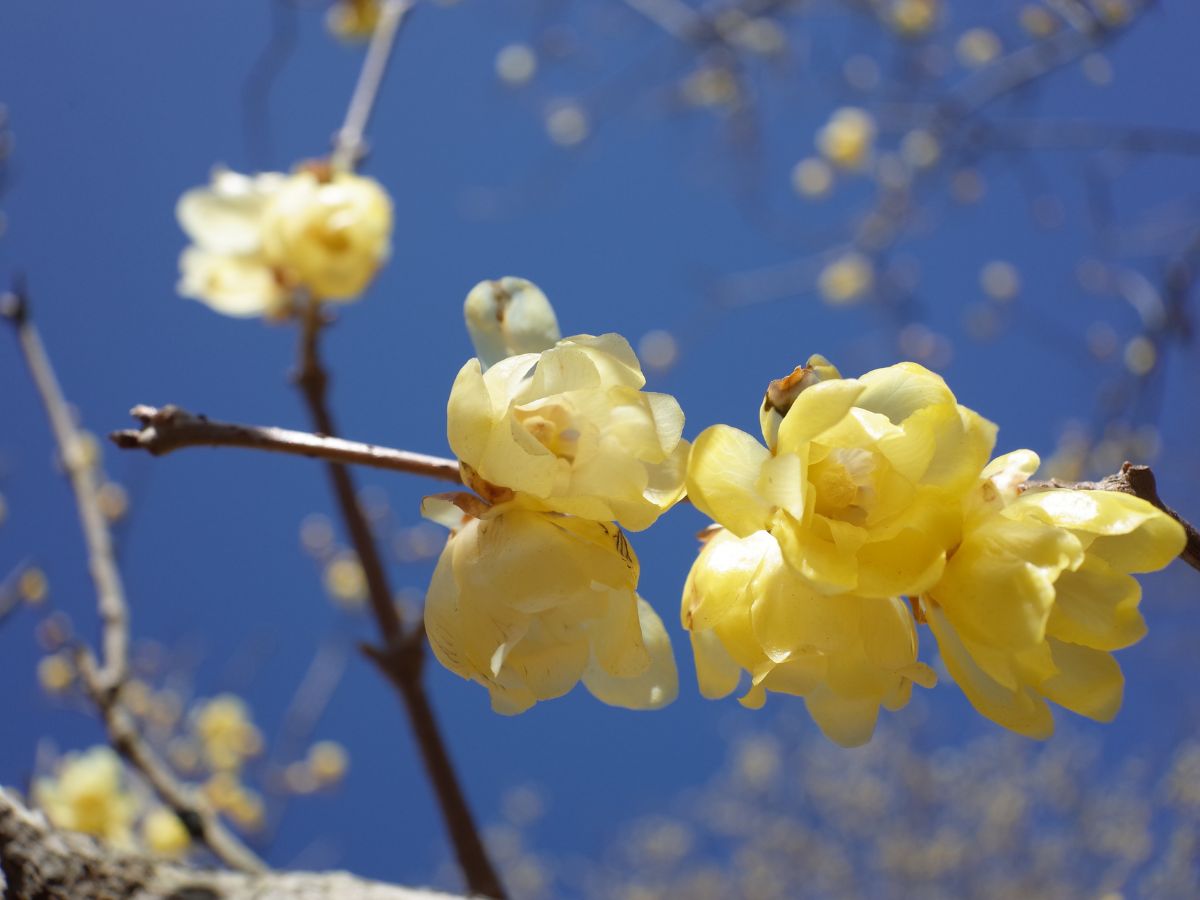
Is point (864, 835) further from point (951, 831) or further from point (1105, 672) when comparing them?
point (1105, 672)

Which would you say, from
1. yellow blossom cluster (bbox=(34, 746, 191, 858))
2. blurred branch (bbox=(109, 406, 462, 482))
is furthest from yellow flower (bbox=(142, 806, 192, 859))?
blurred branch (bbox=(109, 406, 462, 482))

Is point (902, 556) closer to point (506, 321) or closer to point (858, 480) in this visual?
point (858, 480)

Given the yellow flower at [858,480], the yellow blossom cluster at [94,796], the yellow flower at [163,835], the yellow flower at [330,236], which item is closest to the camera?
the yellow flower at [858,480]

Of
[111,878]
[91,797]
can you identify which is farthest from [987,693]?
[91,797]

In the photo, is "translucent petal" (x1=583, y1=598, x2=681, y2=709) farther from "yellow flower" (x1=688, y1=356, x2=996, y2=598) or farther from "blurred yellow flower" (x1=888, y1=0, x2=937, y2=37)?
"blurred yellow flower" (x1=888, y1=0, x2=937, y2=37)

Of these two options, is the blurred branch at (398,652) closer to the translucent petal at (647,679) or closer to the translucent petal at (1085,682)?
the translucent petal at (647,679)

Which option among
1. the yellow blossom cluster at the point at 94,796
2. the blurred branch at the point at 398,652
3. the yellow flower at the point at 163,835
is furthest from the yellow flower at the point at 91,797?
the blurred branch at the point at 398,652
